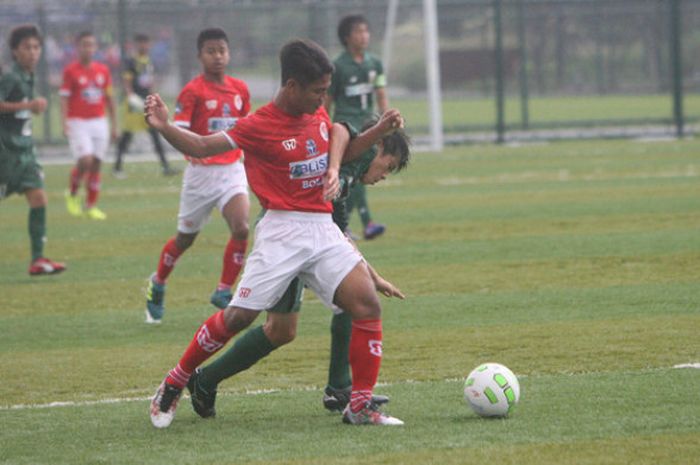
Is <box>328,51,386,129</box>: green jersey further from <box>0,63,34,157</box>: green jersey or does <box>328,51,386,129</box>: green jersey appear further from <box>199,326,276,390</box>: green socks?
<box>199,326,276,390</box>: green socks

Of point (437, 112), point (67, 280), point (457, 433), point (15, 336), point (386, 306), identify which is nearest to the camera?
point (457, 433)

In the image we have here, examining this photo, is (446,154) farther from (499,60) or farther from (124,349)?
(124,349)

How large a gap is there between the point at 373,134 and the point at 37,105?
22.4 ft

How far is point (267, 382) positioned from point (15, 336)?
2711 millimetres

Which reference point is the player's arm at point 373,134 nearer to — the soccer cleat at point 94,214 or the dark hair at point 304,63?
the dark hair at point 304,63

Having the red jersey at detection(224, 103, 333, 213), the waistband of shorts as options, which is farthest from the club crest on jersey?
the waistband of shorts

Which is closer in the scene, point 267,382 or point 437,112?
point 267,382

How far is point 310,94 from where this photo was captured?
6.59 meters

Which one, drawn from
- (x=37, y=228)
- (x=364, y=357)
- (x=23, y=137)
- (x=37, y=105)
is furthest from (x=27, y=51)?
(x=364, y=357)

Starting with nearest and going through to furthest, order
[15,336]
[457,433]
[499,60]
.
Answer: [457,433] < [15,336] < [499,60]

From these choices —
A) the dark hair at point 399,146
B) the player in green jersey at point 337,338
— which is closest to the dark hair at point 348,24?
the player in green jersey at point 337,338

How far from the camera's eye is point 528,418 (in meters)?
6.62

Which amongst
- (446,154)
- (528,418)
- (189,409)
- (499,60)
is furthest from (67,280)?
(499,60)

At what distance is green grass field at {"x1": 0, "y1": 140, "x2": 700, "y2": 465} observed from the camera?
20.5 ft
